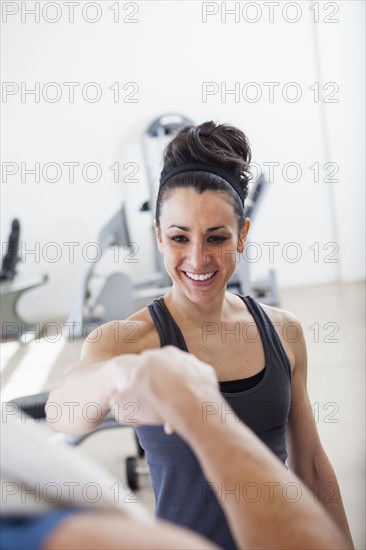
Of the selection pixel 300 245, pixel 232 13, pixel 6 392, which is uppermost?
pixel 232 13

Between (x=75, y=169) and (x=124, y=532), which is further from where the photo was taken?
(x=75, y=169)

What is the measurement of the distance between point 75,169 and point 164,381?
4860mm

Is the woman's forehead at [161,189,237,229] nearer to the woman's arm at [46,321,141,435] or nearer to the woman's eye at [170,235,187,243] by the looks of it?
the woman's eye at [170,235,187,243]

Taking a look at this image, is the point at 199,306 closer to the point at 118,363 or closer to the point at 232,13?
the point at 118,363

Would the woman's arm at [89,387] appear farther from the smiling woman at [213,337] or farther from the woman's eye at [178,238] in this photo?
the woman's eye at [178,238]

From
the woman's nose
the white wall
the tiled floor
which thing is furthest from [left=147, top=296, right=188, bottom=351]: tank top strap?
the white wall

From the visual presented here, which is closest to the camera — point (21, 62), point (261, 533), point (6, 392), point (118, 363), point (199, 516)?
point (261, 533)

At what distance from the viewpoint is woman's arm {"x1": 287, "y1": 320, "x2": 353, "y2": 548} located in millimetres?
1146

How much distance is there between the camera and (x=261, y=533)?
1.49 ft

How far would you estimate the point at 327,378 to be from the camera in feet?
10.7

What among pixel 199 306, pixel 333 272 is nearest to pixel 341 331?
pixel 333 272

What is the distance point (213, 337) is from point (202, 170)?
283 millimetres

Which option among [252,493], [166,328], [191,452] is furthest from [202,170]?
[252,493]

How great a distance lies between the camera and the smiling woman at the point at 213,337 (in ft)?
3.40
